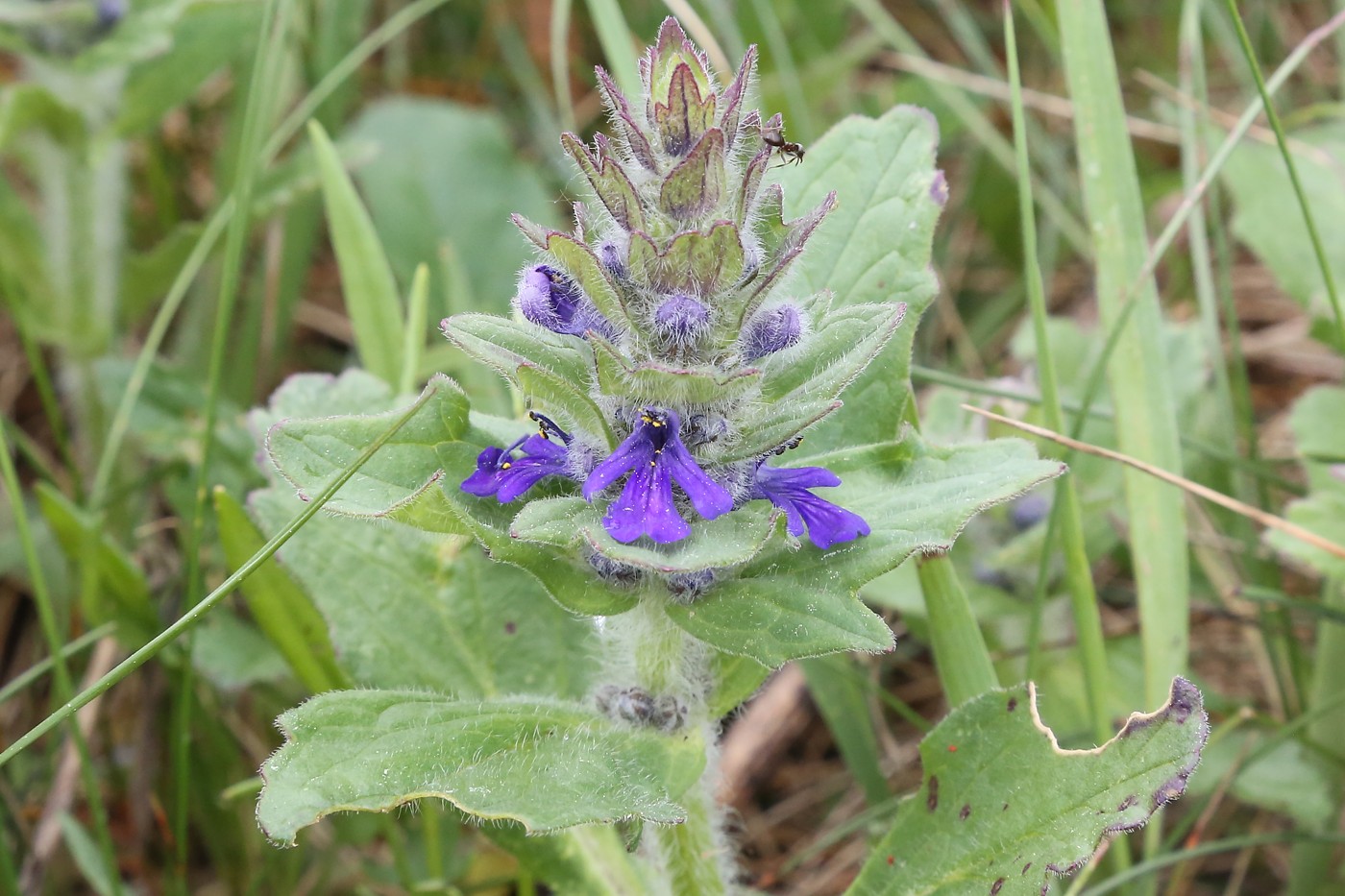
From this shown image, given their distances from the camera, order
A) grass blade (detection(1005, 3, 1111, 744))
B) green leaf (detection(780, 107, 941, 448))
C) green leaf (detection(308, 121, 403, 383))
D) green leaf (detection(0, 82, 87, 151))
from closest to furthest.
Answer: green leaf (detection(780, 107, 941, 448))
grass blade (detection(1005, 3, 1111, 744))
green leaf (detection(308, 121, 403, 383))
green leaf (detection(0, 82, 87, 151))

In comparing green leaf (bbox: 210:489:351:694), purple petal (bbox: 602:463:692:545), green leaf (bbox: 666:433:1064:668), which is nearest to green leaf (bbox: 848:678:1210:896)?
green leaf (bbox: 666:433:1064:668)

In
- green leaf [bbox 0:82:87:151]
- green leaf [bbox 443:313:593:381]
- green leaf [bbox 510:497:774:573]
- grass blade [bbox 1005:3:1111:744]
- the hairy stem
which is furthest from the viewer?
green leaf [bbox 0:82:87:151]

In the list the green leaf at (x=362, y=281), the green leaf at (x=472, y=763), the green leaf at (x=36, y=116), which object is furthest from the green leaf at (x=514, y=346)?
the green leaf at (x=36, y=116)

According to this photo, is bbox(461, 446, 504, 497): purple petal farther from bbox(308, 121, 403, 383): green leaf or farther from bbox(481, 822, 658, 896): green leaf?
bbox(308, 121, 403, 383): green leaf

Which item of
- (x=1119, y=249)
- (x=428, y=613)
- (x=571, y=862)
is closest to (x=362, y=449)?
(x=428, y=613)

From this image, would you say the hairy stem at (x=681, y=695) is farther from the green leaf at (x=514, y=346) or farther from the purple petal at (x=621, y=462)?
the green leaf at (x=514, y=346)

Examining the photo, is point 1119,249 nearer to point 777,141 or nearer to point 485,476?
point 777,141

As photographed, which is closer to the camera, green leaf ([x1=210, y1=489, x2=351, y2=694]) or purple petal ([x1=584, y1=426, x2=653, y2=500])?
purple petal ([x1=584, y1=426, x2=653, y2=500])
